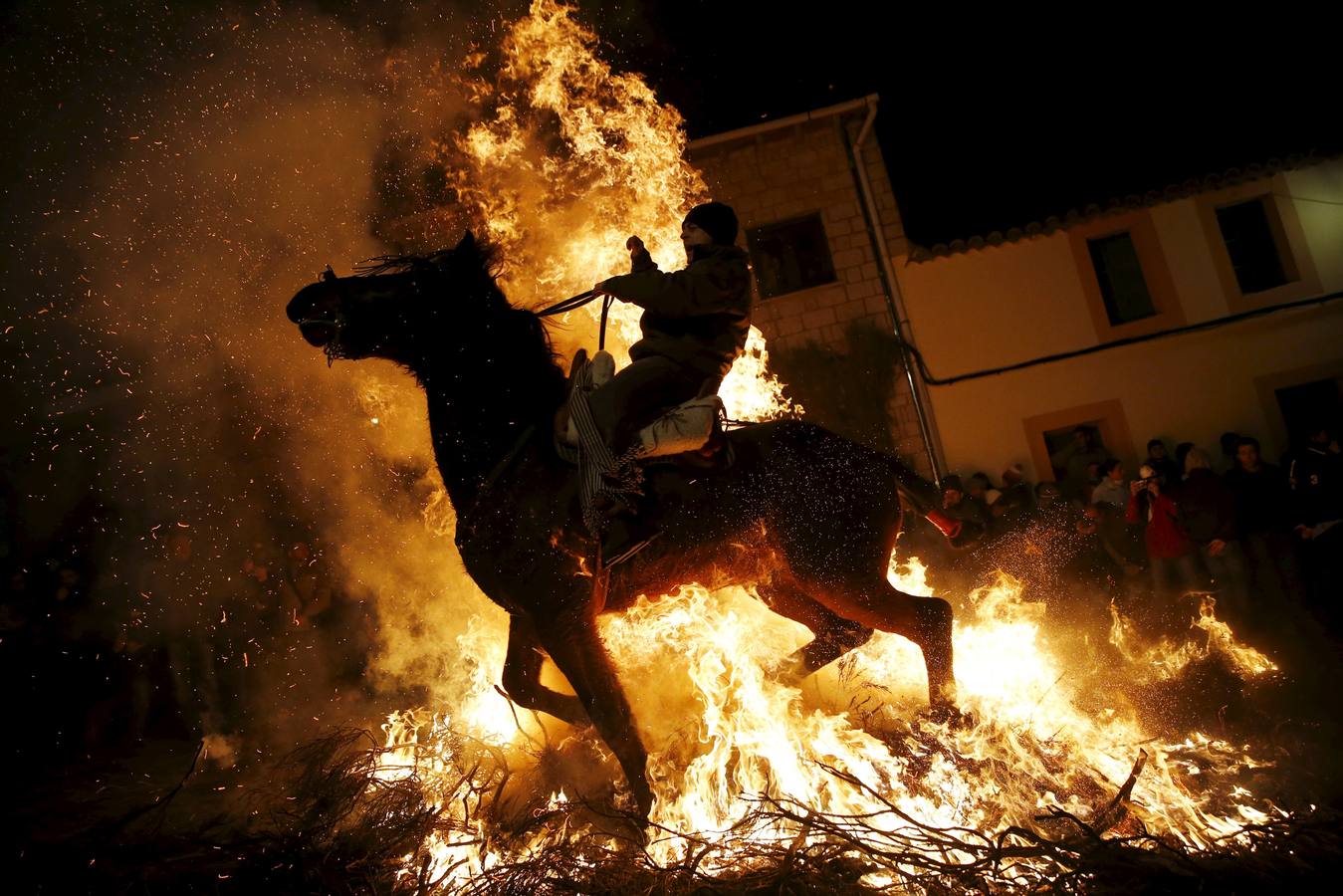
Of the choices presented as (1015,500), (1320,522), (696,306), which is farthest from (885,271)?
(696,306)

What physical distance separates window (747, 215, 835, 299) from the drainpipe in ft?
2.90

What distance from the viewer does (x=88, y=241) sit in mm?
5223

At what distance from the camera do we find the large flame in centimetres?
362

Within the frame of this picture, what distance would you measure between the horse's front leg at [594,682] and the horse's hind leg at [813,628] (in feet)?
4.41

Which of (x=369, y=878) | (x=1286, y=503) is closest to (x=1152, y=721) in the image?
(x=1286, y=503)

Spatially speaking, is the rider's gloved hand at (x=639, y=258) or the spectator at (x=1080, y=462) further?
the spectator at (x=1080, y=462)

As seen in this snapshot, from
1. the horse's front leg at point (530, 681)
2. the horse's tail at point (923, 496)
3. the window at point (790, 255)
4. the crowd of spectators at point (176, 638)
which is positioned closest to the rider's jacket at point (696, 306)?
the horse's tail at point (923, 496)

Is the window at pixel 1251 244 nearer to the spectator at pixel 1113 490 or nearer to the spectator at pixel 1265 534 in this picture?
the spectator at pixel 1113 490

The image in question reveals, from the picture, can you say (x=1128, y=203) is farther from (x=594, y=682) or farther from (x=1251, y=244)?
(x=594, y=682)

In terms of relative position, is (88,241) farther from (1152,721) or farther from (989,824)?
(1152,721)

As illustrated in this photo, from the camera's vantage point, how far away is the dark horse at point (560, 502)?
12.6 feet

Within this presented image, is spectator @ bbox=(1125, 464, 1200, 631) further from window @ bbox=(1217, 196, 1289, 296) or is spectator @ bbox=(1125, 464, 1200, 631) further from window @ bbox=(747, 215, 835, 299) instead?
window @ bbox=(1217, 196, 1289, 296)

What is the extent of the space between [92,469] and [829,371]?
10.2m

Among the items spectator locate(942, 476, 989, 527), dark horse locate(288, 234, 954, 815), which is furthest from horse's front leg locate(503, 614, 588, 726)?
spectator locate(942, 476, 989, 527)
